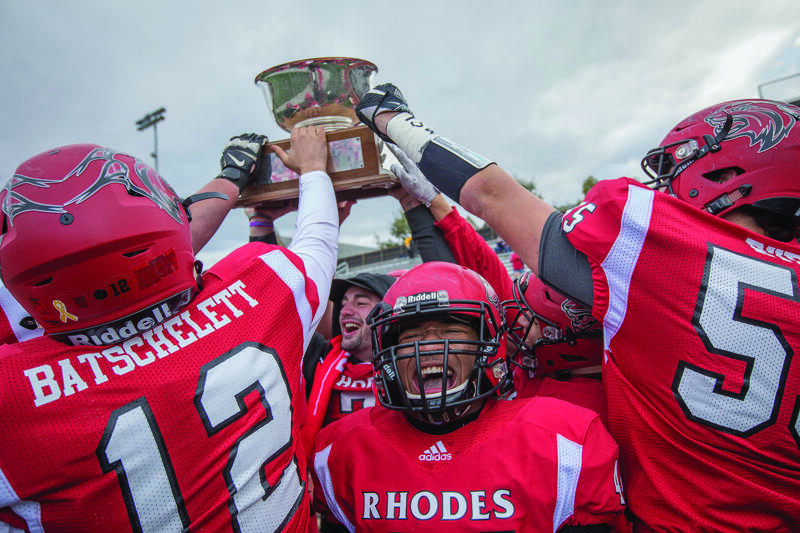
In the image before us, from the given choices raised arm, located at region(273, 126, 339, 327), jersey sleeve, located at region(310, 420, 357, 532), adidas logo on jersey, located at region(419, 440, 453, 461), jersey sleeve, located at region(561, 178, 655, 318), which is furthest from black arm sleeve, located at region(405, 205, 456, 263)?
jersey sleeve, located at region(561, 178, 655, 318)

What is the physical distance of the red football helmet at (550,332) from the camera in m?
2.20

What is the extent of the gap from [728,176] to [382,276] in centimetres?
231

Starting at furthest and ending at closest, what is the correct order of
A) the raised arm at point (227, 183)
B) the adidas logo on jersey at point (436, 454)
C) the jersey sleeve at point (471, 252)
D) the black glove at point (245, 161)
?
the jersey sleeve at point (471, 252) < the black glove at point (245, 161) < the raised arm at point (227, 183) < the adidas logo on jersey at point (436, 454)

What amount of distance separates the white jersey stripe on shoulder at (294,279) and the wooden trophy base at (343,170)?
3.38ft

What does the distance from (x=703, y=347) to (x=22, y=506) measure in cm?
195

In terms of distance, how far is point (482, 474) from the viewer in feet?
5.66

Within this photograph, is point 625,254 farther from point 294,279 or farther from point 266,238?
point 266,238

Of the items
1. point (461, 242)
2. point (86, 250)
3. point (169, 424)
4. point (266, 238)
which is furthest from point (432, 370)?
point (266, 238)

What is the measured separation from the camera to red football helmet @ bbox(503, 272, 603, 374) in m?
2.20

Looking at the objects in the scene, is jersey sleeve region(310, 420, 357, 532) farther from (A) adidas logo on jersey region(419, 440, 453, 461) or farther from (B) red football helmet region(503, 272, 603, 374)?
(B) red football helmet region(503, 272, 603, 374)

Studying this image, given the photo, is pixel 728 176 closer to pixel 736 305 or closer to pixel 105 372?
pixel 736 305

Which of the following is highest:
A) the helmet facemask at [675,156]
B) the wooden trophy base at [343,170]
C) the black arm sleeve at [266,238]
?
the wooden trophy base at [343,170]

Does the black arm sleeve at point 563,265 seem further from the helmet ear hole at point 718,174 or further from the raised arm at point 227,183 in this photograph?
the raised arm at point 227,183

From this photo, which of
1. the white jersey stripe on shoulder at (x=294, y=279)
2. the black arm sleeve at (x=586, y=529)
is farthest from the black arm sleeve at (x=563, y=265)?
the white jersey stripe on shoulder at (x=294, y=279)
